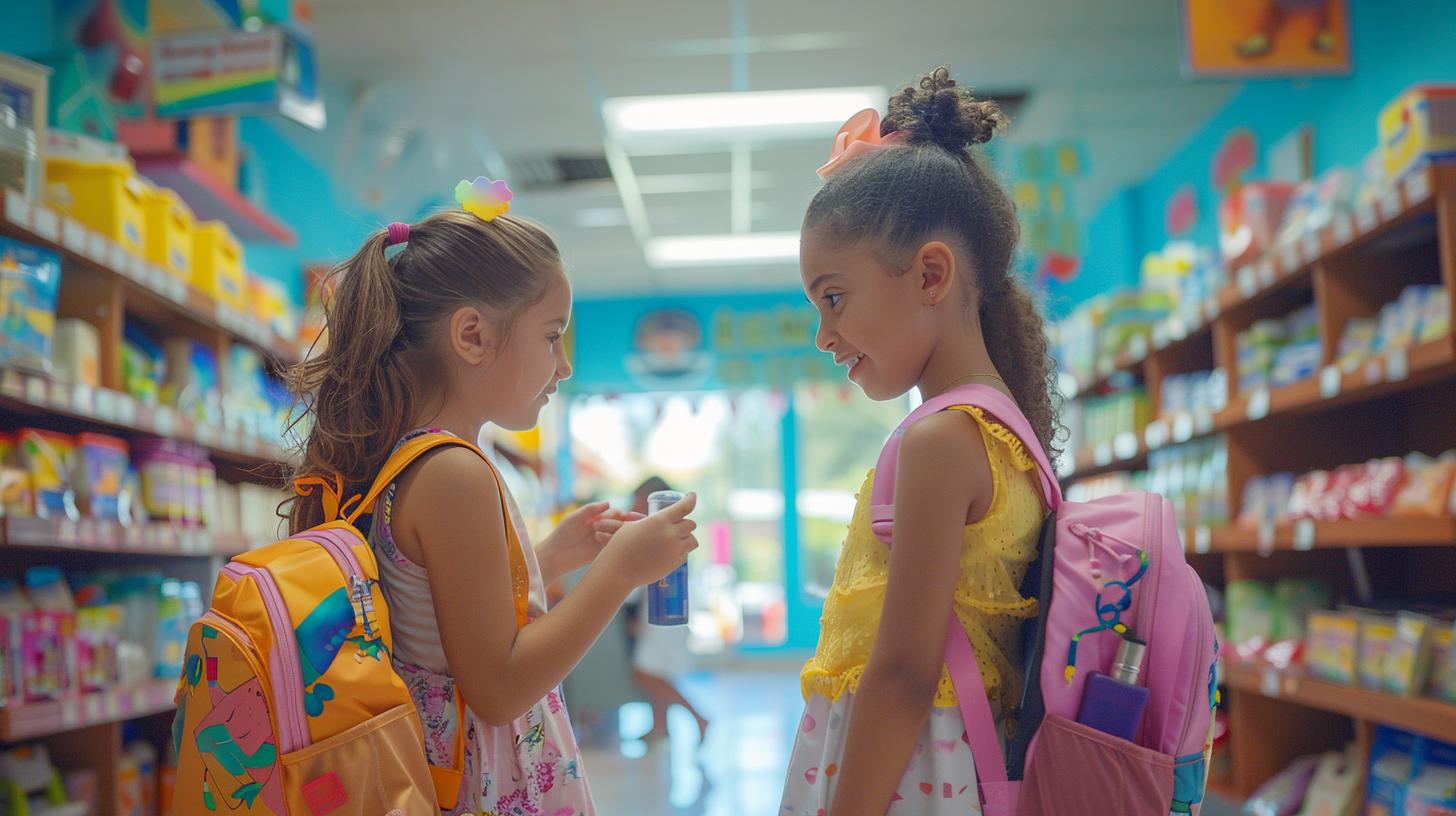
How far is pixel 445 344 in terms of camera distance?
1284 mm

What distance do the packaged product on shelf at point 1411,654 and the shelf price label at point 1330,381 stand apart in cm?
61

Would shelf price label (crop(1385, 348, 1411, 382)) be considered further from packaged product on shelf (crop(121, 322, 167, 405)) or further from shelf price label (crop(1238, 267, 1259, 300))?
packaged product on shelf (crop(121, 322, 167, 405))

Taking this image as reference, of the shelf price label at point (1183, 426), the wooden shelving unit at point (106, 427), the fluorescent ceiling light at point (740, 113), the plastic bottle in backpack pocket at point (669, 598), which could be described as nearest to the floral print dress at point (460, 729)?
the plastic bottle in backpack pocket at point (669, 598)

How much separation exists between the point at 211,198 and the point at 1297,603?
175 inches

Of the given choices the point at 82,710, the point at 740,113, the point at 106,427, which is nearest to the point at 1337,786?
the point at 82,710

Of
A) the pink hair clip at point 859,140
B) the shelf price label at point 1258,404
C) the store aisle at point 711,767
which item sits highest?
the pink hair clip at point 859,140

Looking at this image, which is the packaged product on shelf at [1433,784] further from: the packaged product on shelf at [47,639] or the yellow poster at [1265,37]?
the packaged product on shelf at [47,639]

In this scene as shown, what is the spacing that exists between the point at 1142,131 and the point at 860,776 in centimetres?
597

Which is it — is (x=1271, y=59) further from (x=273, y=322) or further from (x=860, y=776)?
(x=273, y=322)

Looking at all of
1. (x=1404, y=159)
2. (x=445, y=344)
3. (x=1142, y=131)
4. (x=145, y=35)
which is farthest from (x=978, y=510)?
(x=1142, y=131)

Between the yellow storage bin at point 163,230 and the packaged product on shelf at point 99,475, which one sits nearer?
the packaged product on shelf at point 99,475

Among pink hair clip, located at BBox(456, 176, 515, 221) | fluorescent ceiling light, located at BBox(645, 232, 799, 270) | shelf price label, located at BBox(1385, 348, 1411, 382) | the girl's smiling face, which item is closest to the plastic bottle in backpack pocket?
the girl's smiling face

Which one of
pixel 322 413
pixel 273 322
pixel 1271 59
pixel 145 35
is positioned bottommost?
pixel 322 413

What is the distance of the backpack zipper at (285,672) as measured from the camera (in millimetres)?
955
